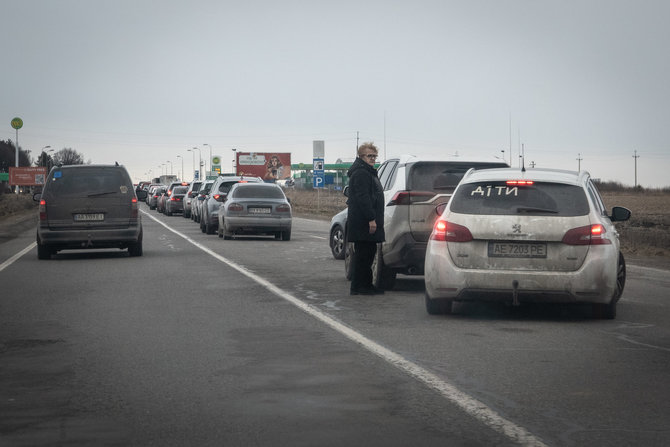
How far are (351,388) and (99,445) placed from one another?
2.10 metres

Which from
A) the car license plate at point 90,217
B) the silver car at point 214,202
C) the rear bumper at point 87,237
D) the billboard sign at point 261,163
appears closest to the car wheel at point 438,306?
the rear bumper at point 87,237

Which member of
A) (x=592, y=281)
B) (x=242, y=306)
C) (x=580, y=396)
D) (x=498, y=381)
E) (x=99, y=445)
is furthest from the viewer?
(x=242, y=306)

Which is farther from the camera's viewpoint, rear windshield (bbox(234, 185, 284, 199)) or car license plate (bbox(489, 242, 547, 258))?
rear windshield (bbox(234, 185, 284, 199))

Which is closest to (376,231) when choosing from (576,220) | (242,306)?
(242,306)

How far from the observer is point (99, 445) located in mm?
5648

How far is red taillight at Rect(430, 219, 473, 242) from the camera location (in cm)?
1084

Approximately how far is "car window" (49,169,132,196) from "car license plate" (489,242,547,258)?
38.8 ft

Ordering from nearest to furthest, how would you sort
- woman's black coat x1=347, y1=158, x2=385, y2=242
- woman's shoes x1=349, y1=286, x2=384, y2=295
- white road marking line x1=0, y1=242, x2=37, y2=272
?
woman's black coat x1=347, y1=158, x2=385, y2=242 < woman's shoes x1=349, y1=286, x2=384, y2=295 < white road marking line x1=0, y1=242, x2=37, y2=272

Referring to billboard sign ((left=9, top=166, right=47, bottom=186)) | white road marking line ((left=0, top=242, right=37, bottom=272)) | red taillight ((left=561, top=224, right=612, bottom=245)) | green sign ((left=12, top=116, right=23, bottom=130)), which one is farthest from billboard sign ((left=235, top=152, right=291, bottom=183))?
red taillight ((left=561, top=224, right=612, bottom=245))

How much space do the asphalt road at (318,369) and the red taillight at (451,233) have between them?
843mm

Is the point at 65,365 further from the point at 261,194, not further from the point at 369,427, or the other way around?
the point at 261,194

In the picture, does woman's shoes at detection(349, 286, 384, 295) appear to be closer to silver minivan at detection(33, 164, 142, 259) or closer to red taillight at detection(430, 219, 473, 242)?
red taillight at detection(430, 219, 473, 242)

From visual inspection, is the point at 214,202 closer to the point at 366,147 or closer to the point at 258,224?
the point at 258,224

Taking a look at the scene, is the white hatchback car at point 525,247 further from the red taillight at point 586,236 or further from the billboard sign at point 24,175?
the billboard sign at point 24,175
